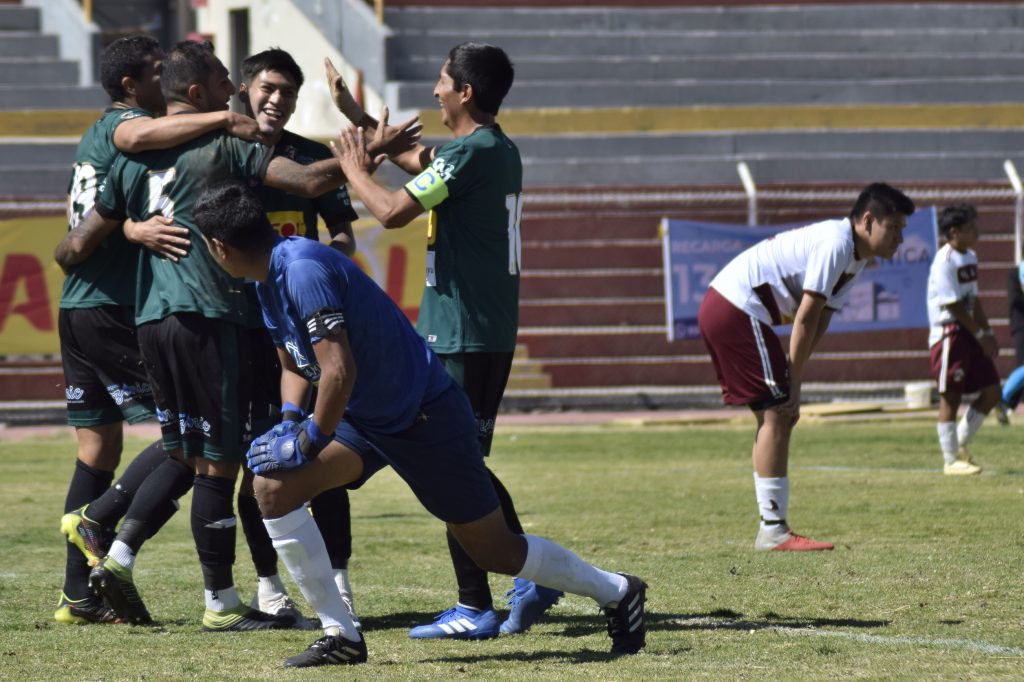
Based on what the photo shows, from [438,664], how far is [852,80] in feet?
58.7

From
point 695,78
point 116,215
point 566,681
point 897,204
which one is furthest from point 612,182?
point 566,681

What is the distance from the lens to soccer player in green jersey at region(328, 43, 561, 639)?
5.88 m

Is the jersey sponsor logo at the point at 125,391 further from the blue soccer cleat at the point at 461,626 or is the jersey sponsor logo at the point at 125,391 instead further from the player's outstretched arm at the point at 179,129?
the blue soccer cleat at the point at 461,626

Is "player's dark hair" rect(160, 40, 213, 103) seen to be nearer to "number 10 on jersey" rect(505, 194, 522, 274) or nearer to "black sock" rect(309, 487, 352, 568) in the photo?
"number 10 on jersey" rect(505, 194, 522, 274)

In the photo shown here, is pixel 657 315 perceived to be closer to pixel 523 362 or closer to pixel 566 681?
pixel 523 362

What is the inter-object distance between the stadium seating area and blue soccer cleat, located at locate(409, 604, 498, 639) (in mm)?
10858

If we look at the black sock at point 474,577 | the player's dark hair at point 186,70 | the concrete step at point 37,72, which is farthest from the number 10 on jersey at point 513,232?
the concrete step at point 37,72

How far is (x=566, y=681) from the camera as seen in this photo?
4.97m

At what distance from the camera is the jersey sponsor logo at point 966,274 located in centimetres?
1141

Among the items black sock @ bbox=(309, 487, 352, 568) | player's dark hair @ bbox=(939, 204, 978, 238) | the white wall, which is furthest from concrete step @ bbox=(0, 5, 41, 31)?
black sock @ bbox=(309, 487, 352, 568)

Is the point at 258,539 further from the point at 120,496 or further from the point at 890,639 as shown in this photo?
the point at 890,639

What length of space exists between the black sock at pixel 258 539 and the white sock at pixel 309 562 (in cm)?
95

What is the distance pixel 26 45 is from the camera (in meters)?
22.9

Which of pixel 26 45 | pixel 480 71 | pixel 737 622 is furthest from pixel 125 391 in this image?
pixel 26 45
